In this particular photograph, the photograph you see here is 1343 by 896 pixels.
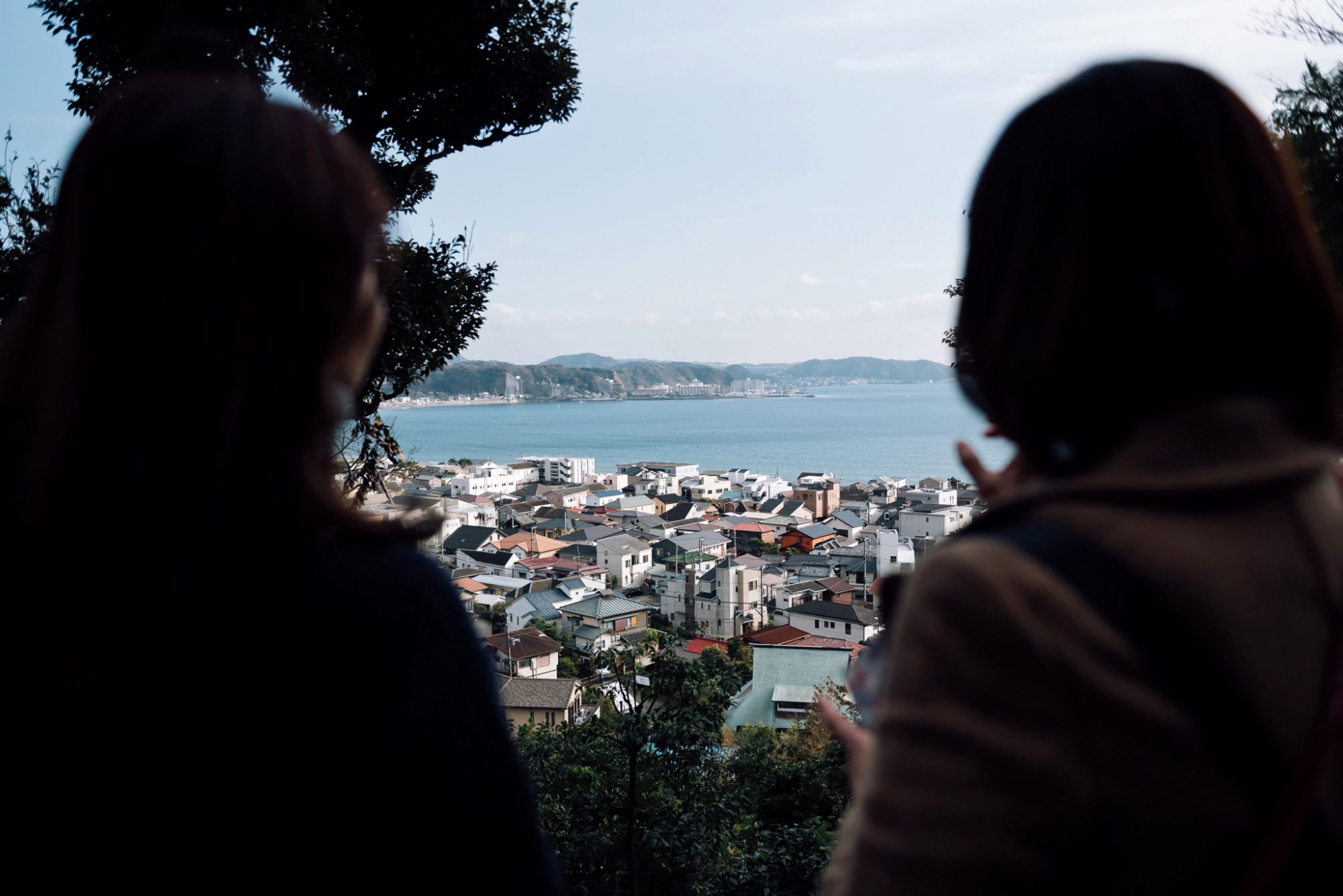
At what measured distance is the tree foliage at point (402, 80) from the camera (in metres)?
2.69

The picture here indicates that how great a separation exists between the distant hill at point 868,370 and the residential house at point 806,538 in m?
26.4

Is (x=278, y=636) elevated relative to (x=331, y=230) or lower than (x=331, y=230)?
lower

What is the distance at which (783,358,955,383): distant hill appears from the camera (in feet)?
216

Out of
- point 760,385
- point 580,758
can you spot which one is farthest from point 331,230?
point 760,385

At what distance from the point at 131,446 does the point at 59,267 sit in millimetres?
138

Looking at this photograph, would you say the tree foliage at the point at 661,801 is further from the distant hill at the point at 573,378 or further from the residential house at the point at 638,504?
the distant hill at the point at 573,378

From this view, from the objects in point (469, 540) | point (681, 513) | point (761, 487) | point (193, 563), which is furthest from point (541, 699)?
point (761, 487)

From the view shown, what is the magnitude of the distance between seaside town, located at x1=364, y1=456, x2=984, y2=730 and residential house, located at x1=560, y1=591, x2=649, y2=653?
5 cm

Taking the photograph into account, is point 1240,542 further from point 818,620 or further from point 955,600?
point 818,620

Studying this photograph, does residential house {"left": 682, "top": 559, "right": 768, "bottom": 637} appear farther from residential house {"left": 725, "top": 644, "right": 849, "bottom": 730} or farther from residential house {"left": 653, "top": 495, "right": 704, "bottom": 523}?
residential house {"left": 653, "top": 495, "right": 704, "bottom": 523}

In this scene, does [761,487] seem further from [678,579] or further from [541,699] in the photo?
[541,699]

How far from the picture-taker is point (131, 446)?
0.55 meters

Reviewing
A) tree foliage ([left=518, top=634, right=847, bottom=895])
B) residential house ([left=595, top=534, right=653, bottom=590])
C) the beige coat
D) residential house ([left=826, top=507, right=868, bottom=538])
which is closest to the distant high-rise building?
residential house ([left=826, top=507, right=868, bottom=538])

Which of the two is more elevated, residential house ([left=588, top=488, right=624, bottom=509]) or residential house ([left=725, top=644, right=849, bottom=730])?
residential house ([left=725, top=644, right=849, bottom=730])
